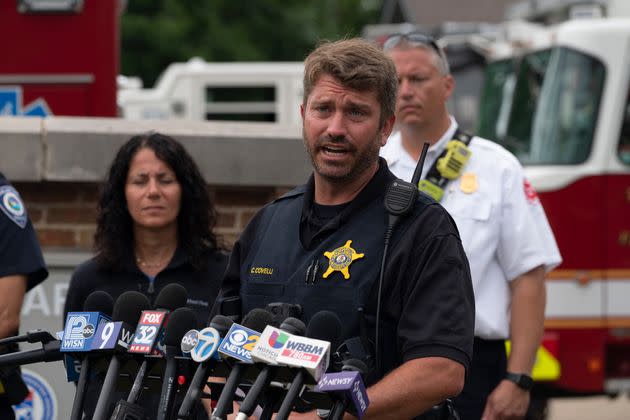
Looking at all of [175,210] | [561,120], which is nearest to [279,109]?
[561,120]

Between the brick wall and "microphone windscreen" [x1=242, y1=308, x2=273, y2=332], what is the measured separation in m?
3.48

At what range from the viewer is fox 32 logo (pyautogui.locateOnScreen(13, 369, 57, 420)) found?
609 centimetres

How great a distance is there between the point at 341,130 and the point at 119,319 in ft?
2.48

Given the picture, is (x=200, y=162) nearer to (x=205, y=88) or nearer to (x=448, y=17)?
(x=205, y=88)

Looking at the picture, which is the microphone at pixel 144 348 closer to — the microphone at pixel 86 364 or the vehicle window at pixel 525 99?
the microphone at pixel 86 364

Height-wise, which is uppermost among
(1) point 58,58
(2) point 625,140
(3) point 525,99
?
(1) point 58,58

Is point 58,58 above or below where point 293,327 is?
above

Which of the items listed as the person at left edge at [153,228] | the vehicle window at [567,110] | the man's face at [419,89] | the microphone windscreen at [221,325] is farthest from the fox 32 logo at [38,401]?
the vehicle window at [567,110]

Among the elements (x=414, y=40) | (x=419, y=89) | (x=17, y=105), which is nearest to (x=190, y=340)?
(x=419, y=89)

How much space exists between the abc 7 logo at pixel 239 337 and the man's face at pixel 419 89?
7.40 feet

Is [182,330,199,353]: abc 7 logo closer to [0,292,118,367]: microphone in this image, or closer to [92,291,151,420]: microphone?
[92,291,151,420]: microphone

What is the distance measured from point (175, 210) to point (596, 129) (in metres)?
5.31

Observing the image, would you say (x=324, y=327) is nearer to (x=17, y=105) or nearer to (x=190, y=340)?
(x=190, y=340)

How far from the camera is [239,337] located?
288cm
